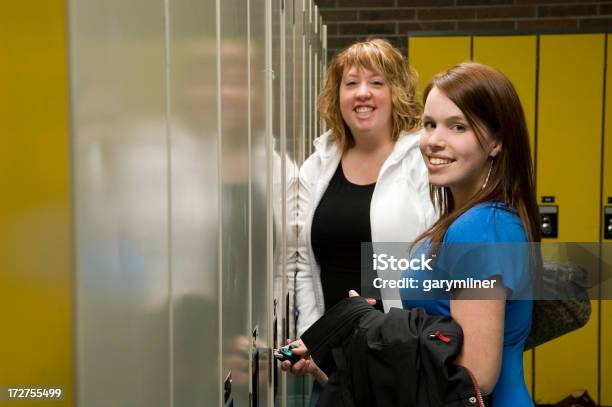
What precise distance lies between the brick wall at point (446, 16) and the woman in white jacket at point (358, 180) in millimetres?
2780

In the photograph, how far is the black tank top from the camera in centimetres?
213

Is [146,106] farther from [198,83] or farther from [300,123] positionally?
[300,123]

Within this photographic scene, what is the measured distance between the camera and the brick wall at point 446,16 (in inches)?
189

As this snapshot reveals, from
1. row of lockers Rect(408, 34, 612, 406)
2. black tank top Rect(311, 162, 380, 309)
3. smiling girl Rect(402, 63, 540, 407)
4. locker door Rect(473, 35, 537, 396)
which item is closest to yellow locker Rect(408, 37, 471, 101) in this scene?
row of lockers Rect(408, 34, 612, 406)

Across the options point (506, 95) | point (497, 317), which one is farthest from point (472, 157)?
point (497, 317)

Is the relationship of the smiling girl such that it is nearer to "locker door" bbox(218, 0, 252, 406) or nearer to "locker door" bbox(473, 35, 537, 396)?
"locker door" bbox(218, 0, 252, 406)

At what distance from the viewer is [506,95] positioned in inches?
51.6

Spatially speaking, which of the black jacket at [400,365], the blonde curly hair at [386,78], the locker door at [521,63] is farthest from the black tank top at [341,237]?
the locker door at [521,63]

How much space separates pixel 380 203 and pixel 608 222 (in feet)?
8.76

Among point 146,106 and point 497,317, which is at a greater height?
point 146,106

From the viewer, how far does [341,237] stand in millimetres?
2143

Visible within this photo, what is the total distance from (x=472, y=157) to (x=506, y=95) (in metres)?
0.13

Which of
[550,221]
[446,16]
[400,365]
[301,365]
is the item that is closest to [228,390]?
[400,365]

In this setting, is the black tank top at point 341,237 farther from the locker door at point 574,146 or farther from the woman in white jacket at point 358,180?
the locker door at point 574,146
